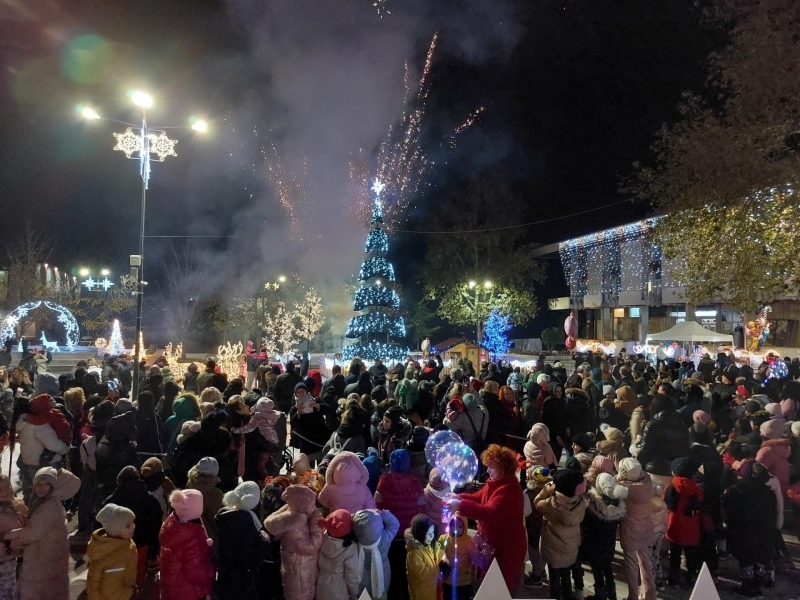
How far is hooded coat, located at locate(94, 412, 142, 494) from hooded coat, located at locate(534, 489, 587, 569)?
3.89 meters

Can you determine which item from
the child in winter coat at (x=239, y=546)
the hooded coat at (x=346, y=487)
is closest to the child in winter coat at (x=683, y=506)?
the hooded coat at (x=346, y=487)

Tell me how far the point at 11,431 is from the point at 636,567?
705 cm

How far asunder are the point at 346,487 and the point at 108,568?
65.1 inches

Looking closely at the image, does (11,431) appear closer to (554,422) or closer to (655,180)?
(554,422)

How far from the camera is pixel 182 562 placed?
3791mm

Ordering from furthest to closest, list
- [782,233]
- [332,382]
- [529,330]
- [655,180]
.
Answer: [529,330]
[655,180]
[782,233]
[332,382]

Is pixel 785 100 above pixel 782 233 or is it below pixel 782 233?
above

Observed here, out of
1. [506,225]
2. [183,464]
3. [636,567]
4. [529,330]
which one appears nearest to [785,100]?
[636,567]

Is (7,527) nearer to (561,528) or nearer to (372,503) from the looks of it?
(372,503)

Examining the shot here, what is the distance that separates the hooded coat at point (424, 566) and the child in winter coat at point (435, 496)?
0.53 m

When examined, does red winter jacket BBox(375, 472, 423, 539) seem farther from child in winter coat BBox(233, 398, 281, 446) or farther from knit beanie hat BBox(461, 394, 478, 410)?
knit beanie hat BBox(461, 394, 478, 410)

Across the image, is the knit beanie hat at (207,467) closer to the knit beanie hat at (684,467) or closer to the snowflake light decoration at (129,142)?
the knit beanie hat at (684,467)

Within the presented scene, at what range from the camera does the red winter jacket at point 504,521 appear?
4.17 meters

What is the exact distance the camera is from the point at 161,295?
35.8m
